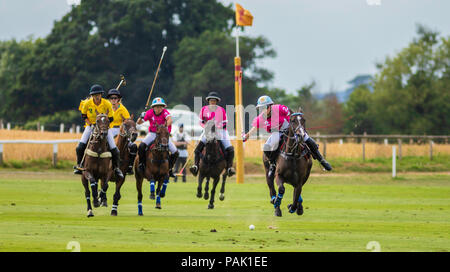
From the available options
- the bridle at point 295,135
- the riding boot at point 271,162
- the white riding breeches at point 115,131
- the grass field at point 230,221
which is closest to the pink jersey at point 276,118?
the riding boot at point 271,162

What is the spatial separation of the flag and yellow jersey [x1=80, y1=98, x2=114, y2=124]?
54.4 ft

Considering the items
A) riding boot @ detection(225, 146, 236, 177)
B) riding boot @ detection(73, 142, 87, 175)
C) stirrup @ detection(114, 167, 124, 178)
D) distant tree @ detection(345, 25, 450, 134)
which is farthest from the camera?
distant tree @ detection(345, 25, 450, 134)

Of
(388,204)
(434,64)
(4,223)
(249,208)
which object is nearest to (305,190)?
(388,204)

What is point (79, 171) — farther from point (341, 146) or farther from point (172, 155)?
point (341, 146)

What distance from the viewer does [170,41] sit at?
74.0 meters

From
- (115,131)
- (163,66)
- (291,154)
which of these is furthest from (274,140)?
(163,66)

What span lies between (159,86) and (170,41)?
453 centimetres

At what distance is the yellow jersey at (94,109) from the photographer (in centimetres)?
1794

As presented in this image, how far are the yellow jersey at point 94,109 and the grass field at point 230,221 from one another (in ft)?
7.15

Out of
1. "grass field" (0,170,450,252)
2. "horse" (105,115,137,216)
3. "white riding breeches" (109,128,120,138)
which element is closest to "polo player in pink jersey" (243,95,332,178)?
"grass field" (0,170,450,252)

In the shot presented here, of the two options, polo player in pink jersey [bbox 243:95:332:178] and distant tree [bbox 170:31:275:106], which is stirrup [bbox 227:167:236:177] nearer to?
polo player in pink jersey [bbox 243:95:332:178]

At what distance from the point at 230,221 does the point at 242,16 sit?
1818cm

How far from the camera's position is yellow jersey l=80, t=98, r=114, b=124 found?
17938 millimetres
